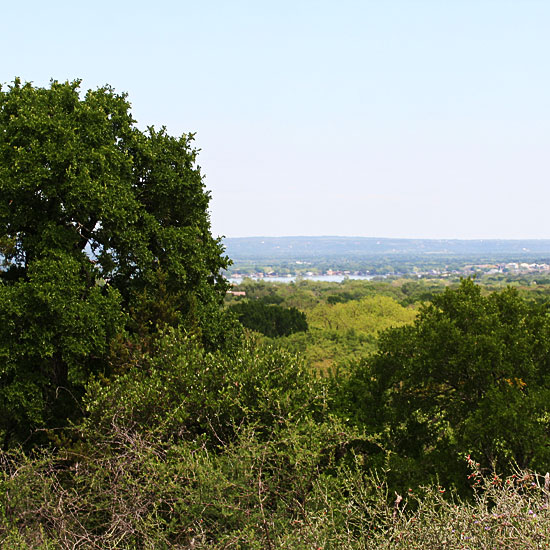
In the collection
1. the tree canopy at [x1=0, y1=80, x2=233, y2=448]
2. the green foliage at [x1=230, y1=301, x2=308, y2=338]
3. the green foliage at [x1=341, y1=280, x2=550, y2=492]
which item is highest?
the tree canopy at [x1=0, y1=80, x2=233, y2=448]

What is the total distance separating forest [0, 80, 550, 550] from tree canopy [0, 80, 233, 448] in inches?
2.0

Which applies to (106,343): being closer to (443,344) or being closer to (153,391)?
(153,391)

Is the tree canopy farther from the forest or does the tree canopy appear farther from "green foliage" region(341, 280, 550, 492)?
"green foliage" region(341, 280, 550, 492)

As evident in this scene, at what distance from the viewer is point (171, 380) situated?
1090cm

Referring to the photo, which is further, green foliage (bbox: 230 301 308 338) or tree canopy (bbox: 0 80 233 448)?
green foliage (bbox: 230 301 308 338)

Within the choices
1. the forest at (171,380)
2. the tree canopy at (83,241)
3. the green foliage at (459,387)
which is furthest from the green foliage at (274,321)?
the green foliage at (459,387)

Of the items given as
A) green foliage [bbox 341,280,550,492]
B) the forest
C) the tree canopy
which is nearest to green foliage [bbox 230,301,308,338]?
the forest

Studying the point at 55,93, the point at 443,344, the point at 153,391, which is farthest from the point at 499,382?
the point at 55,93

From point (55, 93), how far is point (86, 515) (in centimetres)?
1063

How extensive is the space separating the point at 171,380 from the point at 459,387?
7938 mm

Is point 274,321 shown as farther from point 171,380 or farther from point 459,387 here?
point 171,380

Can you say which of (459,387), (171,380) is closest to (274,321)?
(459,387)

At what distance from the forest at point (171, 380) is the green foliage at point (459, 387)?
2.3 inches

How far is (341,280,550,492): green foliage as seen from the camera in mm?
12359
